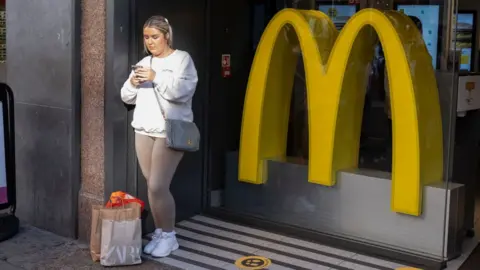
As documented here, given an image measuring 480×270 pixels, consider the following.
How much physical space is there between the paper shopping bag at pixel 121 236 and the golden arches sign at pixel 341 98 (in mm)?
1349

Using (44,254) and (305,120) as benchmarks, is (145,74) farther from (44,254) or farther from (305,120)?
(44,254)

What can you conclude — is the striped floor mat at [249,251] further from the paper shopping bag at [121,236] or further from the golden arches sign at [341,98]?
the golden arches sign at [341,98]

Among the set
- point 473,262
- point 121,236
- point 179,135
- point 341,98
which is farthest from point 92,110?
point 473,262

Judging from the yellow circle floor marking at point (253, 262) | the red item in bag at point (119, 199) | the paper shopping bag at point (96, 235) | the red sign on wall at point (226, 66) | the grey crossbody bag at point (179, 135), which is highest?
the red sign on wall at point (226, 66)

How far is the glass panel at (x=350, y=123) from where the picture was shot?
15.9 ft

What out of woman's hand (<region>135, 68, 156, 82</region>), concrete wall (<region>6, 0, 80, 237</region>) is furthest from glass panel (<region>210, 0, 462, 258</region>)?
concrete wall (<region>6, 0, 80, 237</region>)

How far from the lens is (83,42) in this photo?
17.5 ft

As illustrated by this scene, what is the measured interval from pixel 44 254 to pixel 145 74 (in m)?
1.67

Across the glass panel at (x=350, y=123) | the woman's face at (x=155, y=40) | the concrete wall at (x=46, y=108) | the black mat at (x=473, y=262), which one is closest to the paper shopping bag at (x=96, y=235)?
the concrete wall at (x=46, y=108)

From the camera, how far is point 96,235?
489cm

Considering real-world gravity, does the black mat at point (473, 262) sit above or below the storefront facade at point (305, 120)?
below

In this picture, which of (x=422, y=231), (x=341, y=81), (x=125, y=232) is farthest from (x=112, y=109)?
(x=422, y=231)

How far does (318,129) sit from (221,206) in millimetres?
1350

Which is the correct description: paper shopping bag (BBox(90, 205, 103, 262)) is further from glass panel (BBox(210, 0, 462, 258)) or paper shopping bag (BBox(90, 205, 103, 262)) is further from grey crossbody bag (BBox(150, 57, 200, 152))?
glass panel (BBox(210, 0, 462, 258))
